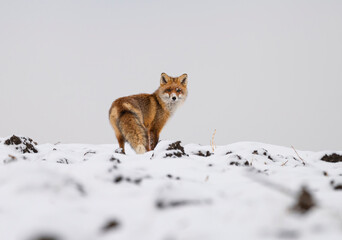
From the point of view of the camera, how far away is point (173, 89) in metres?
9.49

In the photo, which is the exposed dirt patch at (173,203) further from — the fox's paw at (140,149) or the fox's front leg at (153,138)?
the fox's front leg at (153,138)

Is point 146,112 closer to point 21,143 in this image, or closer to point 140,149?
point 140,149

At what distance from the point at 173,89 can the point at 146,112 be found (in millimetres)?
1240

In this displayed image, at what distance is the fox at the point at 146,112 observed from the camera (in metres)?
7.50

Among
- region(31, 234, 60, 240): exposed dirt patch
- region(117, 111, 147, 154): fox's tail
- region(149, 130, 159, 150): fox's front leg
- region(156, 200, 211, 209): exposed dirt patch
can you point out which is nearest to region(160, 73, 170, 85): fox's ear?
region(149, 130, 159, 150): fox's front leg

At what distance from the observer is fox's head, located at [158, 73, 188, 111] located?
9.40m

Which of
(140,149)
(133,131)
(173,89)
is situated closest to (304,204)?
(140,149)

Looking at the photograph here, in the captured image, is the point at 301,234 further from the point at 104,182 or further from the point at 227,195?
the point at 104,182

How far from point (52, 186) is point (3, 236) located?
1.62ft

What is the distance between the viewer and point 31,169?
2.27m

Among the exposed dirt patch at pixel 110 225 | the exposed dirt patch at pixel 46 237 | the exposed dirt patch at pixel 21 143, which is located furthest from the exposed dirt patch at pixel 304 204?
the exposed dirt patch at pixel 21 143

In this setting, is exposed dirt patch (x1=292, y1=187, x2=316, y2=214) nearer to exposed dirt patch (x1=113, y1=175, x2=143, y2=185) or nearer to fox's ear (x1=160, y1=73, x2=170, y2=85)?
exposed dirt patch (x1=113, y1=175, x2=143, y2=185)

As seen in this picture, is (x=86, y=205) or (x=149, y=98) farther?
(x=149, y=98)

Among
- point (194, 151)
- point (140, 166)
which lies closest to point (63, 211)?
point (140, 166)
